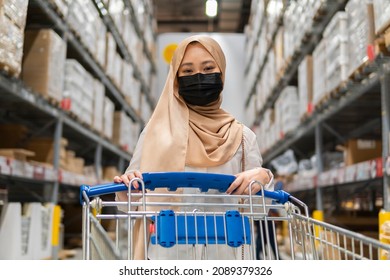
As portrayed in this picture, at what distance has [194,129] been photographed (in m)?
1.66

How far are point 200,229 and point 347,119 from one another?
400 centimetres

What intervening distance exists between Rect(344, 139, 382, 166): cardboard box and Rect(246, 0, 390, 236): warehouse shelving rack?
6.4 inches

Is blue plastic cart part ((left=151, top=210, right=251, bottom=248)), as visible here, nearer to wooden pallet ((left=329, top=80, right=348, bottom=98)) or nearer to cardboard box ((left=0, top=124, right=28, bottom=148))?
wooden pallet ((left=329, top=80, right=348, bottom=98))

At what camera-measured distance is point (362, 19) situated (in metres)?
3.07

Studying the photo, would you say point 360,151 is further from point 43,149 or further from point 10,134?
point 10,134

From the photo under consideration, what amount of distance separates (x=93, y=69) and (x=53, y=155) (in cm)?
136

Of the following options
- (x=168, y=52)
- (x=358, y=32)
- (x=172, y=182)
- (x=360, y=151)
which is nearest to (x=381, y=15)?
(x=358, y=32)

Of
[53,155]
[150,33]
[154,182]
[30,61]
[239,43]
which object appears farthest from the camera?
[239,43]

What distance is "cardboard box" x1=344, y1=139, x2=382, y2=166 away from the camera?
370 cm

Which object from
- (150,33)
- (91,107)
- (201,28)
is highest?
(201,28)
